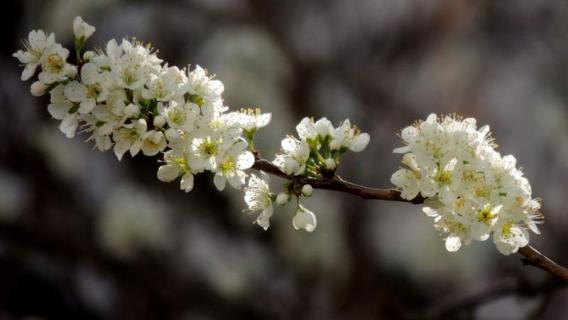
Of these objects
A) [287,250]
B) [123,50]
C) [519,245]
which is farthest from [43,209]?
[519,245]

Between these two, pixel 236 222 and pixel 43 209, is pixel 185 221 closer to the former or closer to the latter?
pixel 236 222

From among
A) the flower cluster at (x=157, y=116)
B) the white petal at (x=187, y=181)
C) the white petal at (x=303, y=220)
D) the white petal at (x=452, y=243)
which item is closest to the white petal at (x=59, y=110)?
the flower cluster at (x=157, y=116)

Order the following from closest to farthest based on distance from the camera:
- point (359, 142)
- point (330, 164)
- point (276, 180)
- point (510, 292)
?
point (330, 164), point (359, 142), point (510, 292), point (276, 180)

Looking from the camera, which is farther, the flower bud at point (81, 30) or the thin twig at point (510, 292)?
the thin twig at point (510, 292)

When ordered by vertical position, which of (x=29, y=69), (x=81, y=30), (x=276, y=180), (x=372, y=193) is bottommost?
(x=372, y=193)

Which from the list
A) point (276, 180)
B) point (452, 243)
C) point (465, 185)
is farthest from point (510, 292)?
point (276, 180)

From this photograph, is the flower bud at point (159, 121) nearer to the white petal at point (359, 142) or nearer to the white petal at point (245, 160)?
the white petal at point (245, 160)

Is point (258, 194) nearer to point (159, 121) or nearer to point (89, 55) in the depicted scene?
point (159, 121)
